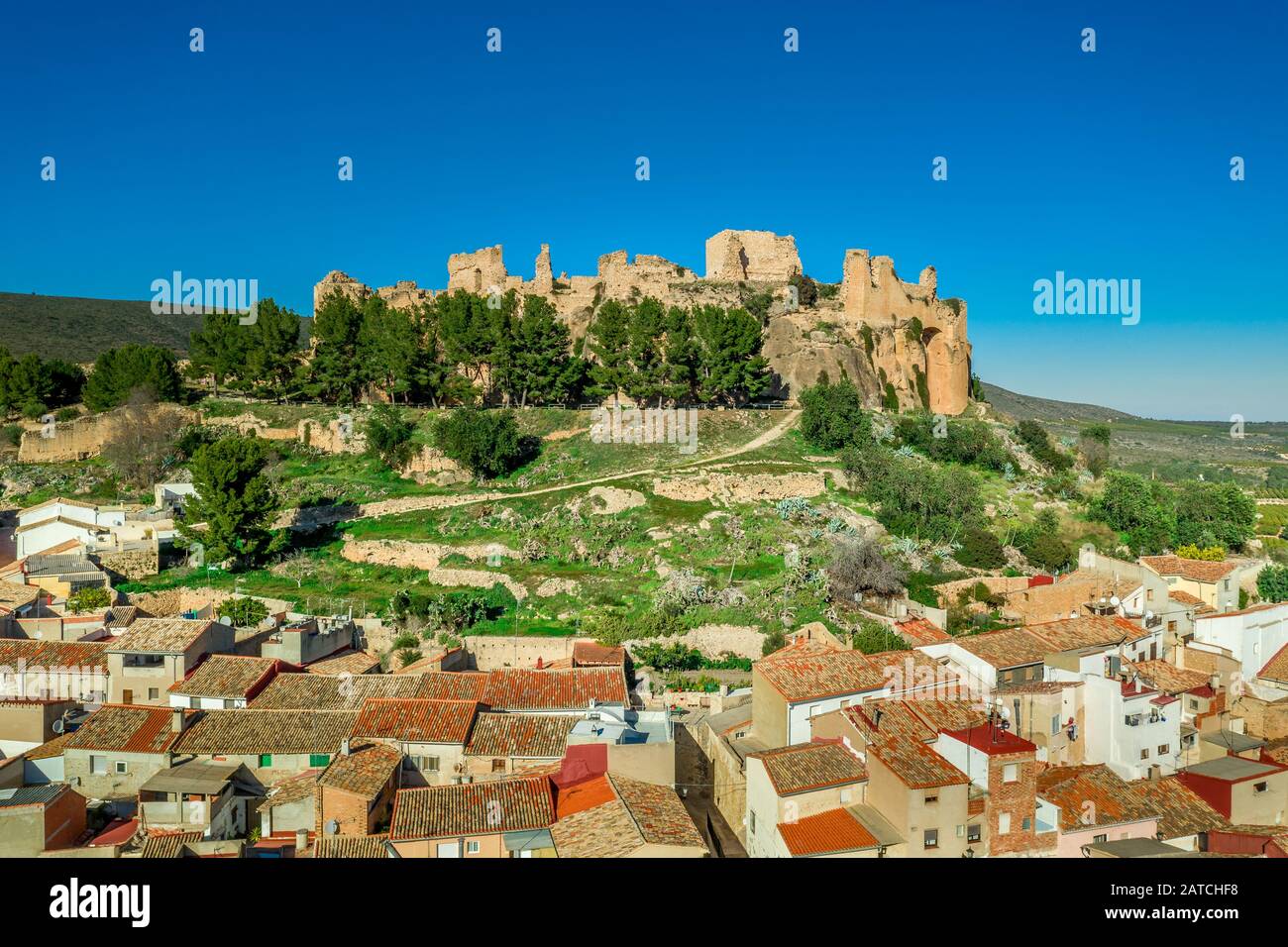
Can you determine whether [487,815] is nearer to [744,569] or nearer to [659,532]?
[744,569]

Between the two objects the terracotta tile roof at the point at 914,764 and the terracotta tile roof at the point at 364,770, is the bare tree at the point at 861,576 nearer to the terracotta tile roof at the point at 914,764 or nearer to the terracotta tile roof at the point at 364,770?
the terracotta tile roof at the point at 914,764

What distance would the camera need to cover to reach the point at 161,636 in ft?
61.6

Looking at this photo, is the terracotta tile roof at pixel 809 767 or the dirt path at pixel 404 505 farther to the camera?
the dirt path at pixel 404 505

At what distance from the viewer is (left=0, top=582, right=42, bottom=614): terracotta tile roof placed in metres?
22.1

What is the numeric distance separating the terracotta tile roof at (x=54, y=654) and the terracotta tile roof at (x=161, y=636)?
0.52 meters

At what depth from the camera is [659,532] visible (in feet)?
86.7

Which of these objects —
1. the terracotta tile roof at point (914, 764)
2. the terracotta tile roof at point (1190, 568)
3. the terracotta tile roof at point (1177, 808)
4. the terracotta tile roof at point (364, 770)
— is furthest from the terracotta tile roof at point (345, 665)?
the terracotta tile roof at point (1190, 568)

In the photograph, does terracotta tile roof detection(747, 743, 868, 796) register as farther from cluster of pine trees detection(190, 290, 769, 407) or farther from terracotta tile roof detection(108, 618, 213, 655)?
cluster of pine trees detection(190, 290, 769, 407)

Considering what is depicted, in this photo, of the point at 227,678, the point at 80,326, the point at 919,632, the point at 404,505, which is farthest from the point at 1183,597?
the point at 80,326

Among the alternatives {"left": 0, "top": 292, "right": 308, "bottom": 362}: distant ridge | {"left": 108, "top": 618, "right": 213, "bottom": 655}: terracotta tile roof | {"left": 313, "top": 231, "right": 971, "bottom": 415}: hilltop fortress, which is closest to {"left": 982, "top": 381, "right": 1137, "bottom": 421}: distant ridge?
{"left": 313, "top": 231, "right": 971, "bottom": 415}: hilltop fortress

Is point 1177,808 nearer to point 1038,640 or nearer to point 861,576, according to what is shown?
point 1038,640

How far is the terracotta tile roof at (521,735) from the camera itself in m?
14.9
